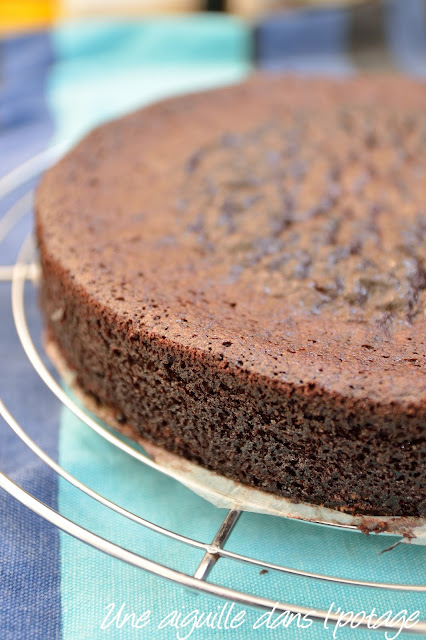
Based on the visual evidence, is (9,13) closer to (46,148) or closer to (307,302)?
(46,148)

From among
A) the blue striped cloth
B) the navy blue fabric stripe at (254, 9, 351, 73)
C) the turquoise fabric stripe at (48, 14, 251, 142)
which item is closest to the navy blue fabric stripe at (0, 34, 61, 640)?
the blue striped cloth

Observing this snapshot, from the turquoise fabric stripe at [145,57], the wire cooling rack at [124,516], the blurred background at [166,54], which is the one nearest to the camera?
the wire cooling rack at [124,516]

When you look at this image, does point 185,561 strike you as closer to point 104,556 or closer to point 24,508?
point 104,556

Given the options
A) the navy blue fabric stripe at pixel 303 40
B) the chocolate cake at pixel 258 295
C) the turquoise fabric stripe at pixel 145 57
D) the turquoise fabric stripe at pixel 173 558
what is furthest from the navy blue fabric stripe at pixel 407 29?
the turquoise fabric stripe at pixel 173 558

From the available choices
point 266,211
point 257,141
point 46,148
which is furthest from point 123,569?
point 46,148

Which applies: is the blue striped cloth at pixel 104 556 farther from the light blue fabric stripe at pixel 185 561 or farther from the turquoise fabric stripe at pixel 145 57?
the turquoise fabric stripe at pixel 145 57

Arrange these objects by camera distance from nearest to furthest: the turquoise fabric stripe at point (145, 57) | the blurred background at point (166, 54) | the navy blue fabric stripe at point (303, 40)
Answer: the blurred background at point (166, 54)
the turquoise fabric stripe at point (145, 57)
the navy blue fabric stripe at point (303, 40)

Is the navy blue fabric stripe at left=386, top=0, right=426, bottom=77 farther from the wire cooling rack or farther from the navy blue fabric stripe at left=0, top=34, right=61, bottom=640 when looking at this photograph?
the wire cooling rack
